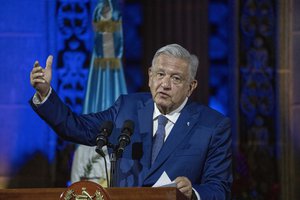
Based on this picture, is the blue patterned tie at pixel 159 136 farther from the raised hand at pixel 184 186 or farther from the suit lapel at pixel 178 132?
the raised hand at pixel 184 186

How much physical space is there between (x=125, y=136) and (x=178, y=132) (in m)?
0.49

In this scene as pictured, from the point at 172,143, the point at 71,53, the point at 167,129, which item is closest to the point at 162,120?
the point at 167,129

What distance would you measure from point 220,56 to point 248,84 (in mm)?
771

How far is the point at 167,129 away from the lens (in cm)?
454

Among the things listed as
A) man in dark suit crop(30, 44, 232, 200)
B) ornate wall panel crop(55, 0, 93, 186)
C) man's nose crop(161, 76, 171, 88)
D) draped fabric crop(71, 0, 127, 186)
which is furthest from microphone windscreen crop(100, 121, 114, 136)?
ornate wall panel crop(55, 0, 93, 186)

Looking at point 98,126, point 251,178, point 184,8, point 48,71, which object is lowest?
point 251,178

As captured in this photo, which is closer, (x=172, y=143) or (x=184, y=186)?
(x=184, y=186)

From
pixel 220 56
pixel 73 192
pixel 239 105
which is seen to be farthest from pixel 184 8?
pixel 73 192

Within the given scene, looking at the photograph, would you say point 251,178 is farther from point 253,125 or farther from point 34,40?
point 34,40

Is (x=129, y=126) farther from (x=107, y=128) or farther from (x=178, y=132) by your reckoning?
(x=178, y=132)

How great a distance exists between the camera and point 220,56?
834cm

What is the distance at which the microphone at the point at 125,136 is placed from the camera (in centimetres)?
398

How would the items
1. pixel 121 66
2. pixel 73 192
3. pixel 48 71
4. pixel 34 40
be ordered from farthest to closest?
pixel 34 40
pixel 121 66
pixel 48 71
pixel 73 192

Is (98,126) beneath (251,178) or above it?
above
